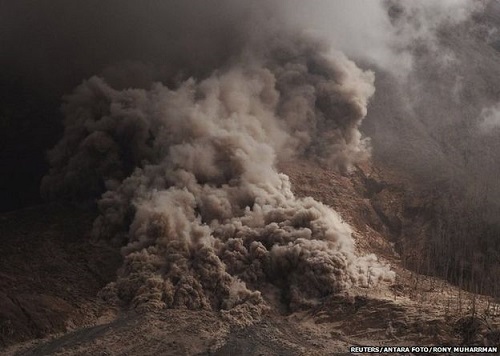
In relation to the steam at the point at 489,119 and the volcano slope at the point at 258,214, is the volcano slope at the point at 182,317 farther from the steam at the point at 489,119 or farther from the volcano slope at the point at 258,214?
the steam at the point at 489,119

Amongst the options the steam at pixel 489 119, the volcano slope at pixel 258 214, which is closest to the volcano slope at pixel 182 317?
the volcano slope at pixel 258 214

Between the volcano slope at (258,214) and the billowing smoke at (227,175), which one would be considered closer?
the volcano slope at (258,214)

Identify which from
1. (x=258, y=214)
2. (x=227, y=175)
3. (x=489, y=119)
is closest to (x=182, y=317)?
(x=258, y=214)

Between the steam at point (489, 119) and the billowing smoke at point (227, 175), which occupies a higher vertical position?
the steam at point (489, 119)

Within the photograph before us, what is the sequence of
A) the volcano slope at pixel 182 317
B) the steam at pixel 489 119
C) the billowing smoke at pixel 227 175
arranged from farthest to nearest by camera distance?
the steam at pixel 489 119 < the billowing smoke at pixel 227 175 < the volcano slope at pixel 182 317

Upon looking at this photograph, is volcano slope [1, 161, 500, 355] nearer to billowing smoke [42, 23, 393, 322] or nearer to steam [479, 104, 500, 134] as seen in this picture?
billowing smoke [42, 23, 393, 322]

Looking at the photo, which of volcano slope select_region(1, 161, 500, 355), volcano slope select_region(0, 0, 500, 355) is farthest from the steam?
volcano slope select_region(1, 161, 500, 355)

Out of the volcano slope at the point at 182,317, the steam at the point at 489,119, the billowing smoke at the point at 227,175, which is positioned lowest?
the volcano slope at the point at 182,317
